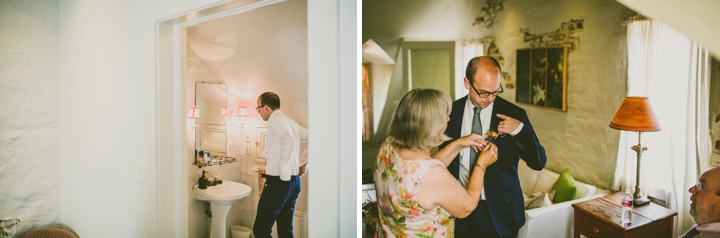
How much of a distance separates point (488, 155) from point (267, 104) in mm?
929

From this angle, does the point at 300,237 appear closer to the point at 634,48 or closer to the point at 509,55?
the point at 509,55

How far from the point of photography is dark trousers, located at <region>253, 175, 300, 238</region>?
1584 mm

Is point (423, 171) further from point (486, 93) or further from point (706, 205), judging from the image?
point (706, 205)

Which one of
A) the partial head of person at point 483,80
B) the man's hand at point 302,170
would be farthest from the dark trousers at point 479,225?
the man's hand at point 302,170

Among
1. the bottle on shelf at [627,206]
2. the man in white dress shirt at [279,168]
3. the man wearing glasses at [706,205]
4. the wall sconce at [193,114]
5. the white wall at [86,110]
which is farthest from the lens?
the white wall at [86,110]

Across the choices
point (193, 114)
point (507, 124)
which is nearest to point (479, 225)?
point (507, 124)

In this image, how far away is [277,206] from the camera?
165 cm

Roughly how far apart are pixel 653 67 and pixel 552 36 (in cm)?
29

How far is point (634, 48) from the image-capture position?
1.11m

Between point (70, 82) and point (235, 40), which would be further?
point (70, 82)

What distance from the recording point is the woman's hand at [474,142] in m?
1.37

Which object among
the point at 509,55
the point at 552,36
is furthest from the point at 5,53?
the point at 552,36

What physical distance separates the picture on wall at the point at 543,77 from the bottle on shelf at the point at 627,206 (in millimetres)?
323

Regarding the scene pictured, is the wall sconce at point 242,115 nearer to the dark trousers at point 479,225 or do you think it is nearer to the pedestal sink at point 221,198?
the pedestal sink at point 221,198
